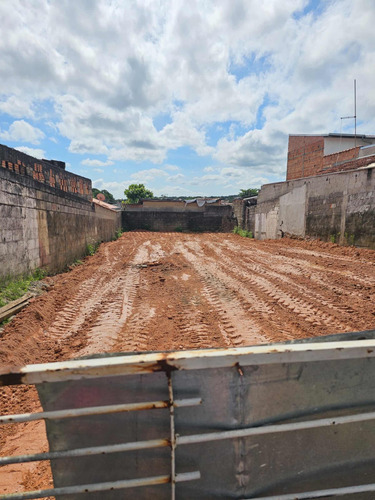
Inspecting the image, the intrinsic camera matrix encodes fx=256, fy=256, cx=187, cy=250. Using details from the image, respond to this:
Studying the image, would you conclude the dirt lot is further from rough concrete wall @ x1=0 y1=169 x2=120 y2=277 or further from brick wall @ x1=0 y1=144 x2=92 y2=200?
brick wall @ x1=0 y1=144 x2=92 y2=200

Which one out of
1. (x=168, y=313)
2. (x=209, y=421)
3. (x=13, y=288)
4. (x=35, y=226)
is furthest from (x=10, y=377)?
(x=35, y=226)

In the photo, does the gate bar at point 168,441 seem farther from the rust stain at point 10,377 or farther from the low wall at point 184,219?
the low wall at point 184,219

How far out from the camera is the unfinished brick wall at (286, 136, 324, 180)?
18.4 metres

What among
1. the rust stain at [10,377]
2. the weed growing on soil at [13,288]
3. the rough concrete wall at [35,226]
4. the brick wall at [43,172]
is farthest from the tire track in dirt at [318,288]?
the brick wall at [43,172]

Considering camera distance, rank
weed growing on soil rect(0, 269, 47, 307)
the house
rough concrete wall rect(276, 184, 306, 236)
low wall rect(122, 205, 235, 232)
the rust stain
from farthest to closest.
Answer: low wall rect(122, 205, 235, 232) < the house < rough concrete wall rect(276, 184, 306, 236) < weed growing on soil rect(0, 269, 47, 307) < the rust stain

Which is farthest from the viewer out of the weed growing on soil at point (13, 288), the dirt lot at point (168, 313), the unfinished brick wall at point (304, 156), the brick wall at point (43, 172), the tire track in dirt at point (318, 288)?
the unfinished brick wall at point (304, 156)

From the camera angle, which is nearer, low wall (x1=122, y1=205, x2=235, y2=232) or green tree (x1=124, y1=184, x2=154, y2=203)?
low wall (x1=122, y1=205, x2=235, y2=232)

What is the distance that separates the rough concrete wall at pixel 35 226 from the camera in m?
4.91

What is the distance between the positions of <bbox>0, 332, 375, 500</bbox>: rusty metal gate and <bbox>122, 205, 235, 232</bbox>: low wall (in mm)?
23025

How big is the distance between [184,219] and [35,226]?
61.1ft

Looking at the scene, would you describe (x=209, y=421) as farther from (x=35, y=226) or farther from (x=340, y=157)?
(x=340, y=157)

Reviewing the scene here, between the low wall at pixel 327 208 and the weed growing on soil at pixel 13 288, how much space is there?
426 inches

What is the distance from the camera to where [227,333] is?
3592mm

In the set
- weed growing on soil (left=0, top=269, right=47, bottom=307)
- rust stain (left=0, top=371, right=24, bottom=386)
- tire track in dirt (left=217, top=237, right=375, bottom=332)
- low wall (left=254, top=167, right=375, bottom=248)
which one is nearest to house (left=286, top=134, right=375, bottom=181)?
low wall (left=254, top=167, right=375, bottom=248)
